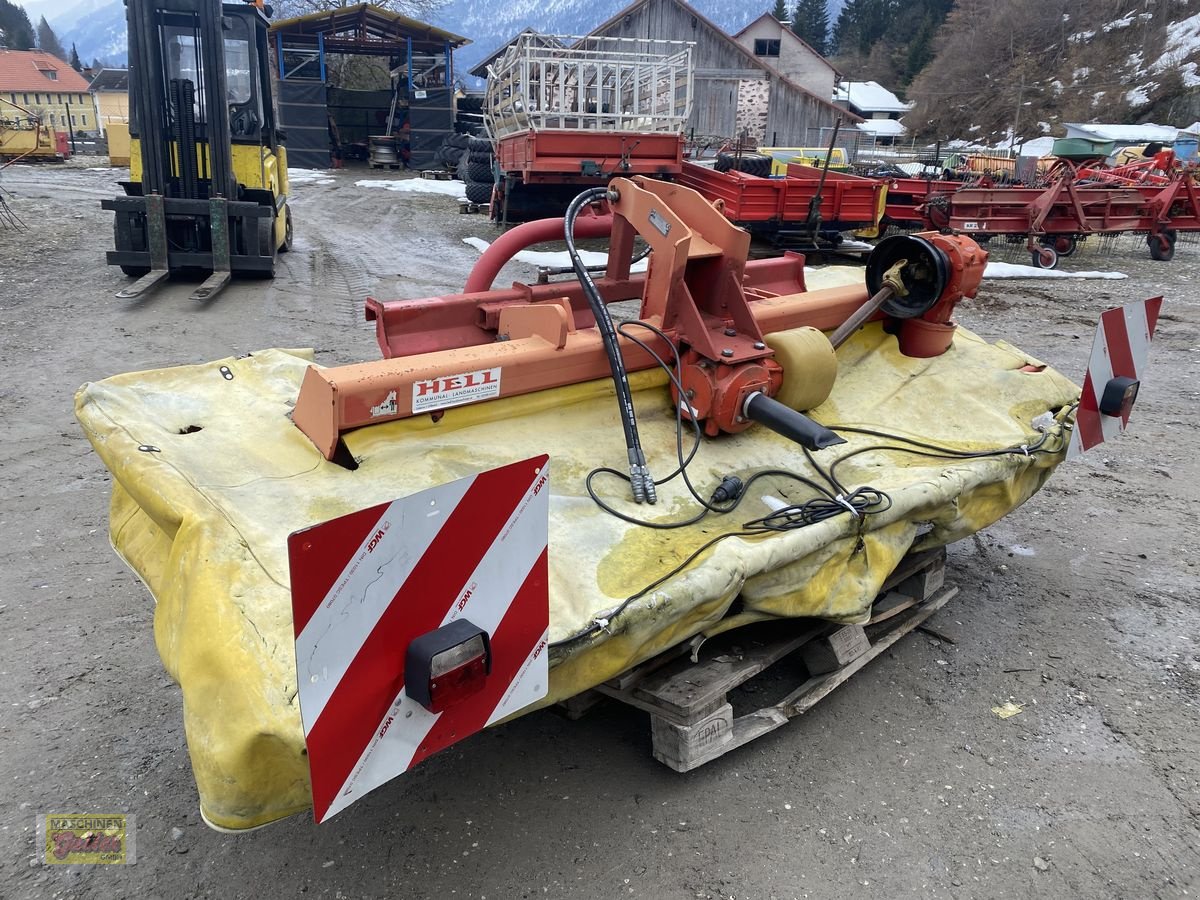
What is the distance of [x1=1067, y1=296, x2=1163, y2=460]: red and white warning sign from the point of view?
322cm

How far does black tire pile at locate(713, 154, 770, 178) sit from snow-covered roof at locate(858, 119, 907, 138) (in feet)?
87.1

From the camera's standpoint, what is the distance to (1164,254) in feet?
39.7

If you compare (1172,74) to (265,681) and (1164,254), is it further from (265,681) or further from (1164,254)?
(265,681)

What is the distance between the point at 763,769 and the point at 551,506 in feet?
3.32

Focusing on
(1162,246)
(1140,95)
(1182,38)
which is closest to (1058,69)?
(1182,38)

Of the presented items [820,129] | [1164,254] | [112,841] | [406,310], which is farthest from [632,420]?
[820,129]

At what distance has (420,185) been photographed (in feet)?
59.4

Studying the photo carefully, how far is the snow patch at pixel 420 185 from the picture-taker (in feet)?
56.9

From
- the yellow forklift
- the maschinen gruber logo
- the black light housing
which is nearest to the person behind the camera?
the black light housing

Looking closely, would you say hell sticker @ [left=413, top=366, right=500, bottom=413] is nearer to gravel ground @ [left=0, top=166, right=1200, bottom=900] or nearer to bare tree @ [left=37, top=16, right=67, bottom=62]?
gravel ground @ [left=0, top=166, right=1200, bottom=900]

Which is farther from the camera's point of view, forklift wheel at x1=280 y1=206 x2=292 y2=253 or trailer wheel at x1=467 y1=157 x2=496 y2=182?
trailer wheel at x1=467 y1=157 x2=496 y2=182

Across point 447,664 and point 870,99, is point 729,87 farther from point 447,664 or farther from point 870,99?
point 447,664

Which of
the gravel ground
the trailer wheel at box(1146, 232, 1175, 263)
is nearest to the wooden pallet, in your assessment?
the gravel ground

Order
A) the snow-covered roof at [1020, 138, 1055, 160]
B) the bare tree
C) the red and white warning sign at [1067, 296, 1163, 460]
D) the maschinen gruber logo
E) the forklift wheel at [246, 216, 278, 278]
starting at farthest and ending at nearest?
the bare tree → the snow-covered roof at [1020, 138, 1055, 160] → the forklift wheel at [246, 216, 278, 278] → the red and white warning sign at [1067, 296, 1163, 460] → the maschinen gruber logo
